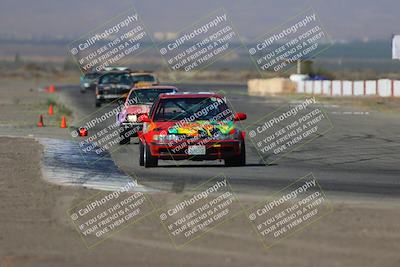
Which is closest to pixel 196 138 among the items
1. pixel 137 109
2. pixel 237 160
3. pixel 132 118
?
pixel 237 160

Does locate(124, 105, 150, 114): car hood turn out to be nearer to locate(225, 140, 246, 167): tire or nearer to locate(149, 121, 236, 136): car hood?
locate(149, 121, 236, 136): car hood

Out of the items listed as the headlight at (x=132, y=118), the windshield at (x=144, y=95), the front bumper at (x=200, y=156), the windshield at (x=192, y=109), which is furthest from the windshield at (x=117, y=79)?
the front bumper at (x=200, y=156)

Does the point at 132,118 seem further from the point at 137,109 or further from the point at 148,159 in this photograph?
the point at 148,159

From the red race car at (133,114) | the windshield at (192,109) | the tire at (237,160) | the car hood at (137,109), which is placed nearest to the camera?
the tire at (237,160)

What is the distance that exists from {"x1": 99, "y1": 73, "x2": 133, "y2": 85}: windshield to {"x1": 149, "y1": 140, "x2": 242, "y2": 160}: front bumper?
27.3 meters

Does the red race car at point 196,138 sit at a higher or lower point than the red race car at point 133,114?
higher

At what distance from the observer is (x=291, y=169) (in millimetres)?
18203

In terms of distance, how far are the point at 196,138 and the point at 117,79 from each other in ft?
91.8

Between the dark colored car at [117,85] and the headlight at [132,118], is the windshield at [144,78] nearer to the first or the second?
the dark colored car at [117,85]

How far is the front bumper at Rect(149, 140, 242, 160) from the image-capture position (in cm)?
1836

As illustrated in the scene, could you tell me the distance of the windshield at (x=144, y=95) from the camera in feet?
85.1

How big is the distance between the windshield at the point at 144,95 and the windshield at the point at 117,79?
19.1 m

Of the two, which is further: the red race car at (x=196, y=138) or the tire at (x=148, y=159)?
the tire at (x=148, y=159)

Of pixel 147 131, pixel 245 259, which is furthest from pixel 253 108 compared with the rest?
pixel 245 259
